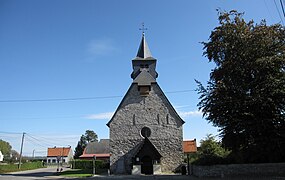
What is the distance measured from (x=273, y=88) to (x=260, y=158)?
592 centimetres

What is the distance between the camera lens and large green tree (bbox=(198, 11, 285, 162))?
17828mm

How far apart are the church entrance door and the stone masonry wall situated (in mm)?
1352

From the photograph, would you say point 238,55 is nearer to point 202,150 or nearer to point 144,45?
point 202,150

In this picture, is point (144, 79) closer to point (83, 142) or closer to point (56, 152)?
point (83, 142)

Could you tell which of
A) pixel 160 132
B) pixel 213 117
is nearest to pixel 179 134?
pixel 160 132

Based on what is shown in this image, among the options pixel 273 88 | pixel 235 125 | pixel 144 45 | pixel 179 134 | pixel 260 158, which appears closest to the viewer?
pixel 273 88

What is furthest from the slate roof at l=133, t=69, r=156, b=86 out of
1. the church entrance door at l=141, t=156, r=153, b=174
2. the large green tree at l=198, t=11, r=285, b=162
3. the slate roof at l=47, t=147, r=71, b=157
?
the slate roof at l=47, t=147, r=71, b=157

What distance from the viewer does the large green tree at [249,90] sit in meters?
17.8

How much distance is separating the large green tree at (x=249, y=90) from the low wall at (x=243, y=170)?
0.78 m

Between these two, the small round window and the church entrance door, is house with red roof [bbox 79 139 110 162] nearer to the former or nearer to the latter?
the small round window

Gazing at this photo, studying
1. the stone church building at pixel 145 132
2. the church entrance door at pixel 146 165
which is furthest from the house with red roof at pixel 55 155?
the church entrance door at pixel 146 165

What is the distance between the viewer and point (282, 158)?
771 inches

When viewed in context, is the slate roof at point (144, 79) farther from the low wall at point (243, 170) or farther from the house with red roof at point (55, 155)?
the house with red roof at point (55, 155)

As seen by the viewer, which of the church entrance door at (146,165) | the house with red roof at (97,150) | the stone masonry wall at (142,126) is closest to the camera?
the church entrance door at (146,165)
